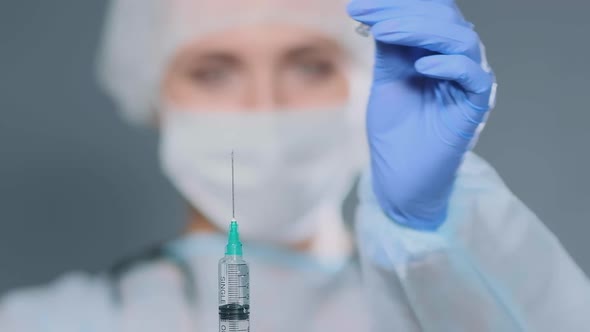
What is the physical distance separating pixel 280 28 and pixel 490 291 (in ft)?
2.05

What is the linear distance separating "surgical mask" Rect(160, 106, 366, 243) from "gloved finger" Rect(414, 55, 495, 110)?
0.56m

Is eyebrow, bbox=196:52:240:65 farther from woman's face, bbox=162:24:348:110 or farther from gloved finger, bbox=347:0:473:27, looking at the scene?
gloved finger, bbox=347:0:473:27

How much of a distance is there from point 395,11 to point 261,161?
0.58 m

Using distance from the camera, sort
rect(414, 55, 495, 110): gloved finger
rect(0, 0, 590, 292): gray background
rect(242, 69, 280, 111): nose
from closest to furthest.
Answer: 1. rect(414, 55, 495, 110): gloved finger
2. rect(242, 69, 280, 111): nose
3. rect(0, 0, 590, 292): gray background

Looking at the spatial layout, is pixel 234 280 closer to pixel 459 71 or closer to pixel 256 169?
pixel 459 71

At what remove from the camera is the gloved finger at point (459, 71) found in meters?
0.98

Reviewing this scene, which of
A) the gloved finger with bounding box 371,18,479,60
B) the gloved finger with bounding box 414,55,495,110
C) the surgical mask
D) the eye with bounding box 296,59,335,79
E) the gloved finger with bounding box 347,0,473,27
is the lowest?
the surgical mask

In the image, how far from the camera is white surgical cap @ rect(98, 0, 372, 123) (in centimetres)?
150

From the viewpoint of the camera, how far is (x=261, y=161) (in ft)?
5.04

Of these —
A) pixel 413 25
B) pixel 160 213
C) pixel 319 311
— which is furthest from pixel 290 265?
pixel 413 25

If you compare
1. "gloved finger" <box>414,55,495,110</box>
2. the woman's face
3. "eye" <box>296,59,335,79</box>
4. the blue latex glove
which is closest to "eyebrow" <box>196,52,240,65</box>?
the woman's face

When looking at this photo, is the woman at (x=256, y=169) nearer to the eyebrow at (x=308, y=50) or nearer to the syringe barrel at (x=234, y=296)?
the eyebrow at (x=308, y=50)

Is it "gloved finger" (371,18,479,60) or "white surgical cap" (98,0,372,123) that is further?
"white surgical cap" (98,0,372,123)

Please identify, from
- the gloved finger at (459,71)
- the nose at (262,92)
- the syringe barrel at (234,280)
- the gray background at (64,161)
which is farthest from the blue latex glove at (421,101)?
the gray background at (64,161)
